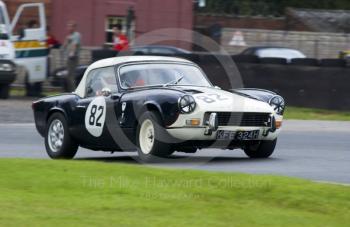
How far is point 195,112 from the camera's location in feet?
37.6

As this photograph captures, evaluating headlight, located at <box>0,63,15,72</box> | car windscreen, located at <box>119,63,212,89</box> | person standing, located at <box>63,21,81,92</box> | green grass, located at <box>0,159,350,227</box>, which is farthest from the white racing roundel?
headlight, located at <box>0,63,15,72</box>

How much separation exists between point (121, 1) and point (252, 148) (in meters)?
28.1

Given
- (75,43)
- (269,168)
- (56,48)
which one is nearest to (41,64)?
(75,43)

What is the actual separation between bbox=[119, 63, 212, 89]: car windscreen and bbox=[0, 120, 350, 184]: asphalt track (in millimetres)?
985

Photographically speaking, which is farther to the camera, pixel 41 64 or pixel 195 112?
pixel 41 64

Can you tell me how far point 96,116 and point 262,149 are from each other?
219 cm

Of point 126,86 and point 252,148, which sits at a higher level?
point 126,86

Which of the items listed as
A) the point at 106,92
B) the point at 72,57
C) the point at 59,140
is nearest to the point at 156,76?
the point at 106,92

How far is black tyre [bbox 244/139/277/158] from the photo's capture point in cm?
1241

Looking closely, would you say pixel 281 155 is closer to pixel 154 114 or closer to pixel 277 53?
pixel 154 114

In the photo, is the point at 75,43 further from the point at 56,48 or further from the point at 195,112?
the point at 195,112

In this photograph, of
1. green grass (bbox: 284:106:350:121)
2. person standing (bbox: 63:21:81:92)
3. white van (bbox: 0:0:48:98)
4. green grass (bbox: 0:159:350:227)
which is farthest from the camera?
person standing (bbox: 63:21:81:92)

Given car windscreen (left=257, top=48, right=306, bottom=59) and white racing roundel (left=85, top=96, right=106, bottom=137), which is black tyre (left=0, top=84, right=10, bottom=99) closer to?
car windscreen (left=257, top=48, right=306, bottom=59)

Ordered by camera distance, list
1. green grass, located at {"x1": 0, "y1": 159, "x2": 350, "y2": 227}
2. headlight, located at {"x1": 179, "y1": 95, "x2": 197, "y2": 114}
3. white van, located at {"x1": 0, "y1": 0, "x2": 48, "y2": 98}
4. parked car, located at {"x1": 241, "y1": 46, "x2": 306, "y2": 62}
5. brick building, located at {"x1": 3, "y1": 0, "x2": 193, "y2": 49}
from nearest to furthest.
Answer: green grass, located at {"x1": 0, "y1": 159, "x2": 350, "y2": 227}, headlight, located at {"x1": 179, "y1": 95, "x2": 197, "y2": 114}, white van, located at {"x1": 0, "y1": 0, "x2": 48, "y2": 98}, parked car, located at {"x1": 241, "y1": 46, "x2": 306, "y2": 62}, brick building, located at {"x1": 3, "y1": 0, "x2": 193, "y2": 49}
